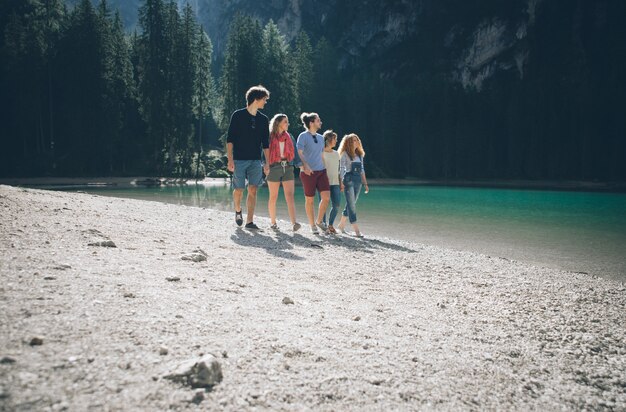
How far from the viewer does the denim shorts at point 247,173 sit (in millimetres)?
7832

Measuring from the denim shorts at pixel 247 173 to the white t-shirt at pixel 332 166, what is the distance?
68.6 inches

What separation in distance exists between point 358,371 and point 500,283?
→ 364cm

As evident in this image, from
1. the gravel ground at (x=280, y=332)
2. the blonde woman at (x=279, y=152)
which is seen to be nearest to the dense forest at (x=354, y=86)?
the blonde woman at (x=279, y=152)

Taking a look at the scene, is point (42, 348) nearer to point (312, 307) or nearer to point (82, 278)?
point (82, 278)

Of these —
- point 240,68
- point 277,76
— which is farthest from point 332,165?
point 277,76

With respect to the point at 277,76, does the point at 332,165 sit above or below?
below

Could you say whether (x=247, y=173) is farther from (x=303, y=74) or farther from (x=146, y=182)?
(x=303, y=74)

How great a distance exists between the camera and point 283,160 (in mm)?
8258

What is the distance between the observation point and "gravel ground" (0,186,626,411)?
2.22 metres

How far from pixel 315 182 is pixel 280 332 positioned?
5893 mm

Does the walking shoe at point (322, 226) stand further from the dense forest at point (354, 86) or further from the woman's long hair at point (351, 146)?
the dense forest at point (354, 86)

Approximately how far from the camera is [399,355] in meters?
3.05

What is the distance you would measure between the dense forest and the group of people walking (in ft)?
113

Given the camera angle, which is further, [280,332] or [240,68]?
[240,68]
